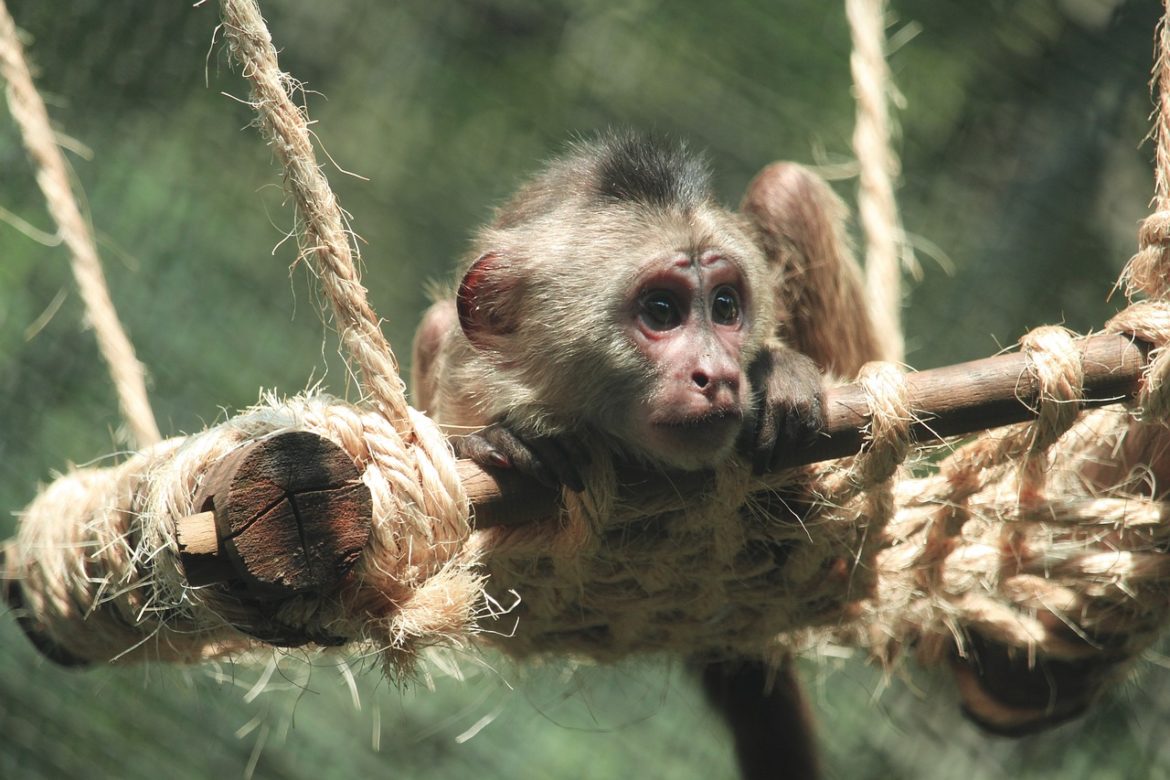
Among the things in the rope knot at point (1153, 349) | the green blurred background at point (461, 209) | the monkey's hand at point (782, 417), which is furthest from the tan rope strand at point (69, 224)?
the rope knot at point (1153, 349)

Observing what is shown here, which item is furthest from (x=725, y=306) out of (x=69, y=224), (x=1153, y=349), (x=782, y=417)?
(x=69, y=224)

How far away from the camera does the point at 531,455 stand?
262cm

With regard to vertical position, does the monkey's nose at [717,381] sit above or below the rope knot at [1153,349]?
below

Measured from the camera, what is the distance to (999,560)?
10.0 ft

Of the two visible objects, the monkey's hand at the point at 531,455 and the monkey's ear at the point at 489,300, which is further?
the monkey's ear at the point at 489,300

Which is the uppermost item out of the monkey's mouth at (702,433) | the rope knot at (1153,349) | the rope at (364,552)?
the rope knot at (1153,349)

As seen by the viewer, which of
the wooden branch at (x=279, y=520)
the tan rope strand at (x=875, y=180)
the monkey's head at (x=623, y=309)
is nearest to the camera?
the wooden branch at (x=279, y=520)

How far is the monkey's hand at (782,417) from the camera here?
8.55 ft

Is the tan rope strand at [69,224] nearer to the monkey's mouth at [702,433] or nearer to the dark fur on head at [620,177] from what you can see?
the dark fur on head at [620,177]

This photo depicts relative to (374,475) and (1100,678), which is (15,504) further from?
(1100,678)

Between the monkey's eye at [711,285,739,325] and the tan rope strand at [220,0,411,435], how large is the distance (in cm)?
120

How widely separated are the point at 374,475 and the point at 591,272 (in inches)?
50.2

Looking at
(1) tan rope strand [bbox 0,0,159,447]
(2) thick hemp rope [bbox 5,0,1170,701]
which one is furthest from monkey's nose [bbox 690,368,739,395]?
(1) tan rope strand [bbox 0,0,159,447]

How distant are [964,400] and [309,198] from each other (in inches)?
55.5
